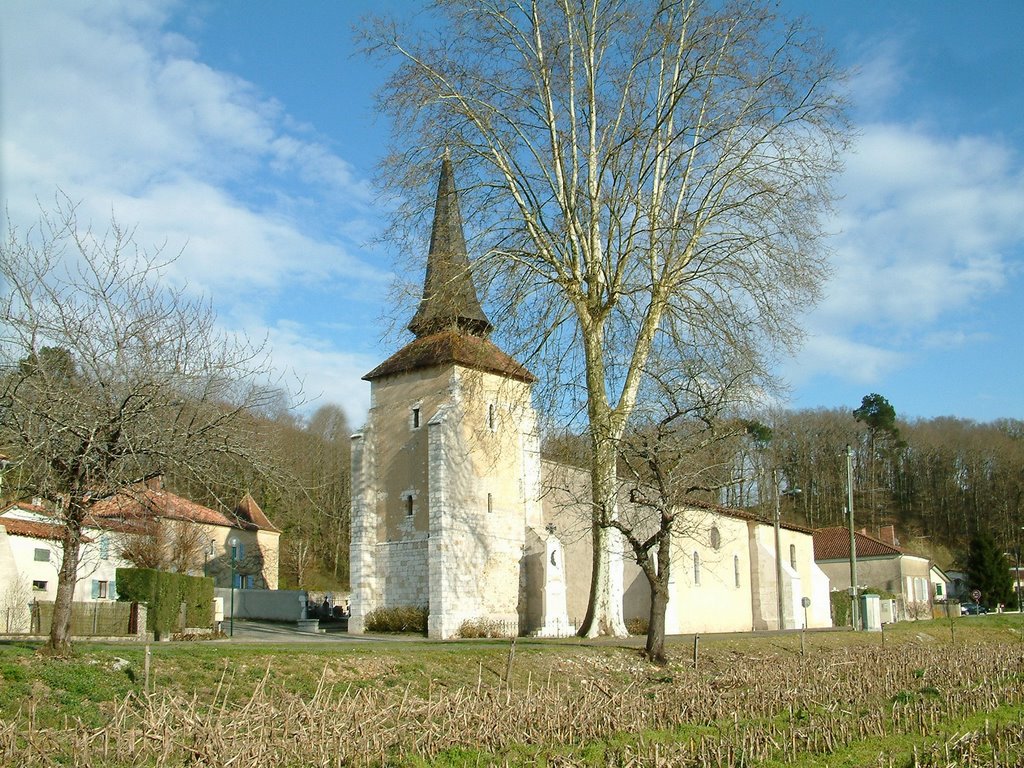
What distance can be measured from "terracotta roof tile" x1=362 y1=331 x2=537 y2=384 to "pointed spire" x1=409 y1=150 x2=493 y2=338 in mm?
659

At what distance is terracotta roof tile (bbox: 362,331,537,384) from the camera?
26672mm

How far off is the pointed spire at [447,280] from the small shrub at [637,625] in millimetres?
12433

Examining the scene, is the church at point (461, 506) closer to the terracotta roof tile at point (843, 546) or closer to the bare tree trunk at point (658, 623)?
the bare tree trunk at point (658, 623)

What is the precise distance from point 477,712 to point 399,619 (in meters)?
19.1

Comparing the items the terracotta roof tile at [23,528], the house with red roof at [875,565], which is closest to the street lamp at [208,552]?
the terracotta roof tile at [23,528]

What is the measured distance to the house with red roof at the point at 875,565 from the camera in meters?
57.3

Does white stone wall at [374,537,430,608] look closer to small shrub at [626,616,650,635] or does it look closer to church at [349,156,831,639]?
church at [349,156,831,639]

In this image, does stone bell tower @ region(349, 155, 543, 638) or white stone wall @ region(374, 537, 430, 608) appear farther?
white stone wall @ region(374, 537, 430, 608)

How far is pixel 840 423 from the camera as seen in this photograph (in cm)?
8550

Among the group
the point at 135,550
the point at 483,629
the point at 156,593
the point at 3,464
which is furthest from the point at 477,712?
the point at 135,550

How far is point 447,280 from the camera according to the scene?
23.4 m

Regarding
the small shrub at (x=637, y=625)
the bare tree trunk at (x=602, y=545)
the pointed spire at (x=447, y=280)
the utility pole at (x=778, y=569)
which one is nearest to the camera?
the bare tree trunk at (x=602, y=545)

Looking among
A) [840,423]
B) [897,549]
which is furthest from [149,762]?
[840,423]

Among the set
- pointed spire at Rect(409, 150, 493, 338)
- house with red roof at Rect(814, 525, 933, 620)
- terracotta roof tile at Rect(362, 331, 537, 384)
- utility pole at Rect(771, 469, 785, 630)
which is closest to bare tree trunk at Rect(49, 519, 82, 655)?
pointed spire at Rect(409, 150, 493, 338)
